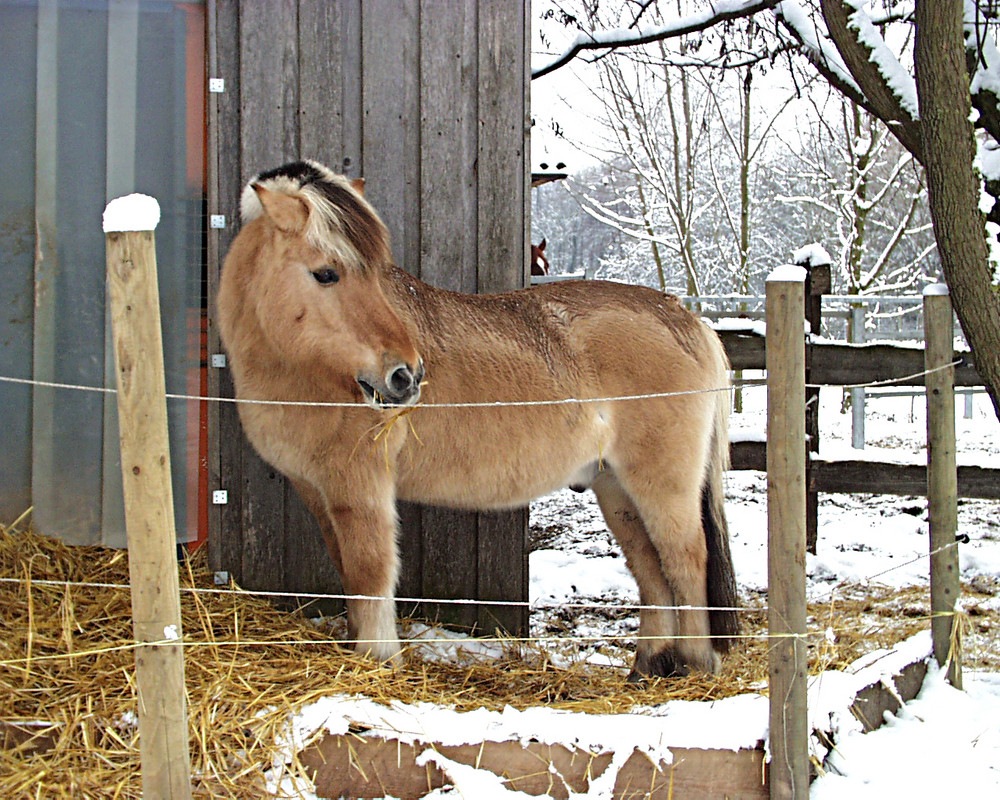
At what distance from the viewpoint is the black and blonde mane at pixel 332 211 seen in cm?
346

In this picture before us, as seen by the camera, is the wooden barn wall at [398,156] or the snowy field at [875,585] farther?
the wooden barn wall at [398,156]

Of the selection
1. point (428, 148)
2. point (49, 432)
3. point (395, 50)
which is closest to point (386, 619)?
point (49, 432)

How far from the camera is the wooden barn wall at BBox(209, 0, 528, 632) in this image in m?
4.54

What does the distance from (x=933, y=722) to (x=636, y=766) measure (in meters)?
1.45

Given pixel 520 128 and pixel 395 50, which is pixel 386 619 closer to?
pixel 520 128

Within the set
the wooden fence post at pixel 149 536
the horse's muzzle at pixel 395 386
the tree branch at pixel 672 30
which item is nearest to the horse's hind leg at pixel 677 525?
the horse's muzzle at pixel 395 386

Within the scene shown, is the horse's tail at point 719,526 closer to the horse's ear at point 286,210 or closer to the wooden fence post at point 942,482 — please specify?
the wooden fence post at point 942,482

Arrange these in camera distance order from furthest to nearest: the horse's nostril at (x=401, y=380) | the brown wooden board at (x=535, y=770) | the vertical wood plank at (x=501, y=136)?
the vertical wood plank at (x=501, y=136) → the horse's nostril at (x=401, y=380) → the brown wooden board at (x=535, y=770)

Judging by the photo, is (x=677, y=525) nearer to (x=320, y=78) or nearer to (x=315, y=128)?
(x=315, y=128)

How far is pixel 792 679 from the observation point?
2.69 metres

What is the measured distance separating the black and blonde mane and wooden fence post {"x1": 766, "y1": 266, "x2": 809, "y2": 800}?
5.64 feet

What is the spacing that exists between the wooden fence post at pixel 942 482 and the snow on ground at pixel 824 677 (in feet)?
0.38

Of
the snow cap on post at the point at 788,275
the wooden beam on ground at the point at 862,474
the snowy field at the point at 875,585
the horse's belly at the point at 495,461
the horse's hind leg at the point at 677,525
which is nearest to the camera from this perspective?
the snow cap on post at the point at 788,275

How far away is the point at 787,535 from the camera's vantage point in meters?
2.70
